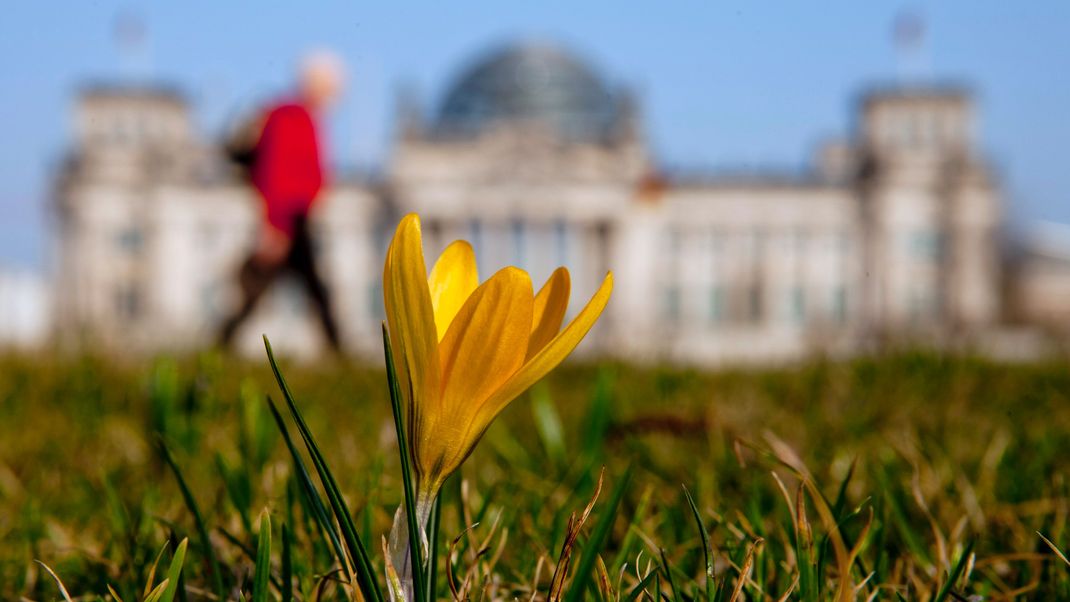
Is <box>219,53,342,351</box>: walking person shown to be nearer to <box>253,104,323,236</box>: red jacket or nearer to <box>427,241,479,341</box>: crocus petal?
<box>253,104,323,236</box>: red jacket

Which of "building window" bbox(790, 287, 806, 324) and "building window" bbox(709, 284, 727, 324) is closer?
"building window" bbox(709, 284, 727, 324)

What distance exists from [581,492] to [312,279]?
5.18 meters

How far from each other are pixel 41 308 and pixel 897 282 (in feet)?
139

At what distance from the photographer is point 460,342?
579mm

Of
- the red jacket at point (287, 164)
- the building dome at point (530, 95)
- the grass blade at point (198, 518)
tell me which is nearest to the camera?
the grass blade at point (198, 518)

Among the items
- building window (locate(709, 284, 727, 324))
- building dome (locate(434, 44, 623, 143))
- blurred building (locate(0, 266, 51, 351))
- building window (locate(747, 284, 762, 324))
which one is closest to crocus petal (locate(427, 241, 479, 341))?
blurred building (locate(0, 266, 51, 351))

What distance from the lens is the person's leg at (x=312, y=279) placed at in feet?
20.1

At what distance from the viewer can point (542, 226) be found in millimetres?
47625

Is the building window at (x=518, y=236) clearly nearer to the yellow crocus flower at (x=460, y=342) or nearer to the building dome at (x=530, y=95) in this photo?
the building dome at (x=530, y=95)

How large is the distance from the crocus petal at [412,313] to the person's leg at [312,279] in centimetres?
545

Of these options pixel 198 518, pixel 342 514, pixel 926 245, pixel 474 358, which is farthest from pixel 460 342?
pixel 926 245

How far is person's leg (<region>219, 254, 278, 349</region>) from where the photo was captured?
5852 millimetres

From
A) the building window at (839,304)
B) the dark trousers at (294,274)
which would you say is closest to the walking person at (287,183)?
the dark trousers at (294,274)

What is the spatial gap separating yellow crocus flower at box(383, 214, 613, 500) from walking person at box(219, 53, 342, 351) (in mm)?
4973
